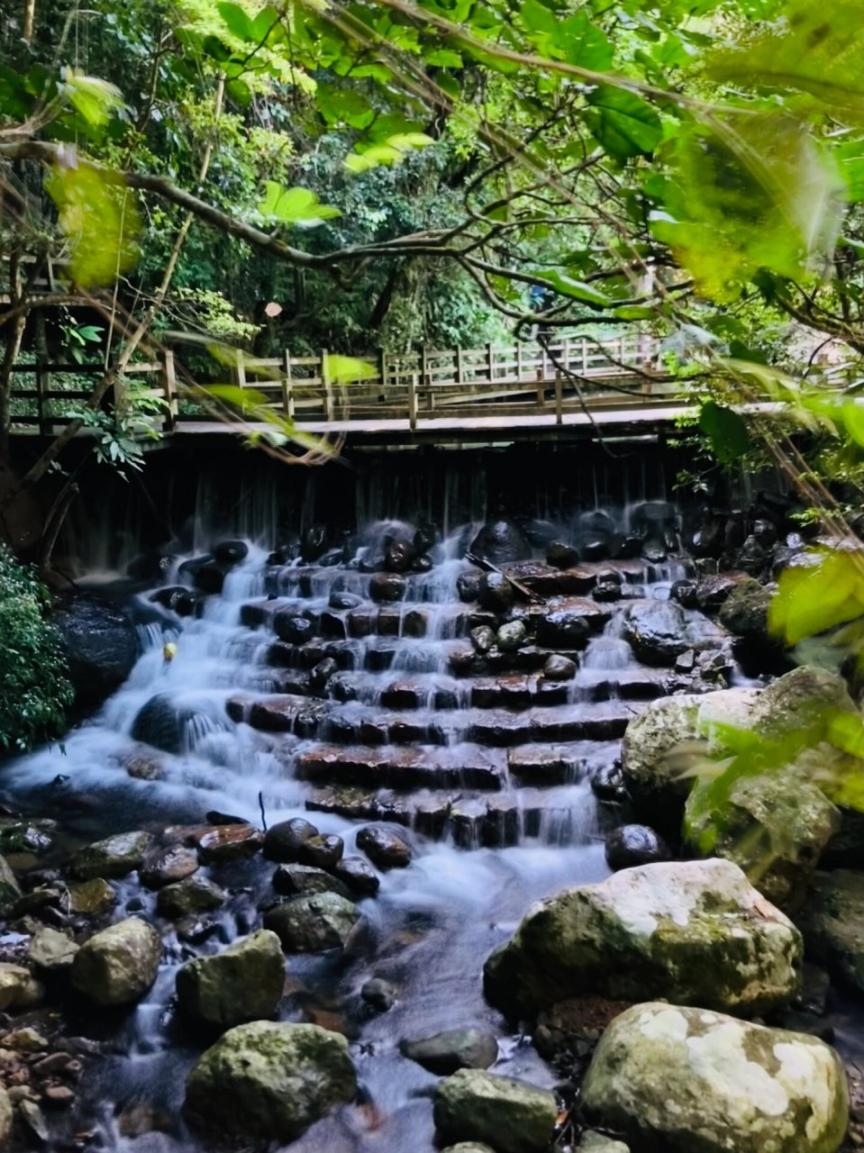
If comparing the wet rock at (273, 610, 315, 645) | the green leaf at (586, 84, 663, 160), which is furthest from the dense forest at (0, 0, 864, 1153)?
the wet rock at (273, 610, 315, 645)

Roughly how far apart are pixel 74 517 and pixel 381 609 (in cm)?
527

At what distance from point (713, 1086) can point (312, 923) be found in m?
2.74

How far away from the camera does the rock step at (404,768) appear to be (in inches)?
282

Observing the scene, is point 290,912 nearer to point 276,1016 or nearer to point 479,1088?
point 276,1016

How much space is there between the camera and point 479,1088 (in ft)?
12.6

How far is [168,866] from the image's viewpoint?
6.12m

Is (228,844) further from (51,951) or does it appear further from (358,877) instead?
(51,951)

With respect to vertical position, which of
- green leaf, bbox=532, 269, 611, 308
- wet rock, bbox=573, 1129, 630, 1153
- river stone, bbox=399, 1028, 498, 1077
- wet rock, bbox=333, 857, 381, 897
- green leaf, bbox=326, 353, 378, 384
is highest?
green leaf, bbox=532, 269, 611, 308

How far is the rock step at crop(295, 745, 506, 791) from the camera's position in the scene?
717 cm

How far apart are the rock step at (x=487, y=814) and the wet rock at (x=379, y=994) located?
5.83 ft

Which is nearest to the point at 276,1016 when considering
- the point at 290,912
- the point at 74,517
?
the point at 290,912

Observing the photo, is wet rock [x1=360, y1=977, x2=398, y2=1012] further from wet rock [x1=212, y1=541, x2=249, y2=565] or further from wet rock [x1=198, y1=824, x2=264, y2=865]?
wet rock [x1=212, y1=541, x2=249, y2=565]

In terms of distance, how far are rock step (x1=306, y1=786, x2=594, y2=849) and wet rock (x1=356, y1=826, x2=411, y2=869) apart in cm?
32

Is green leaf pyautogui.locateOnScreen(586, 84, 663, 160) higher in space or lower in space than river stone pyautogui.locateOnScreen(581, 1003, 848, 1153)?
higher
